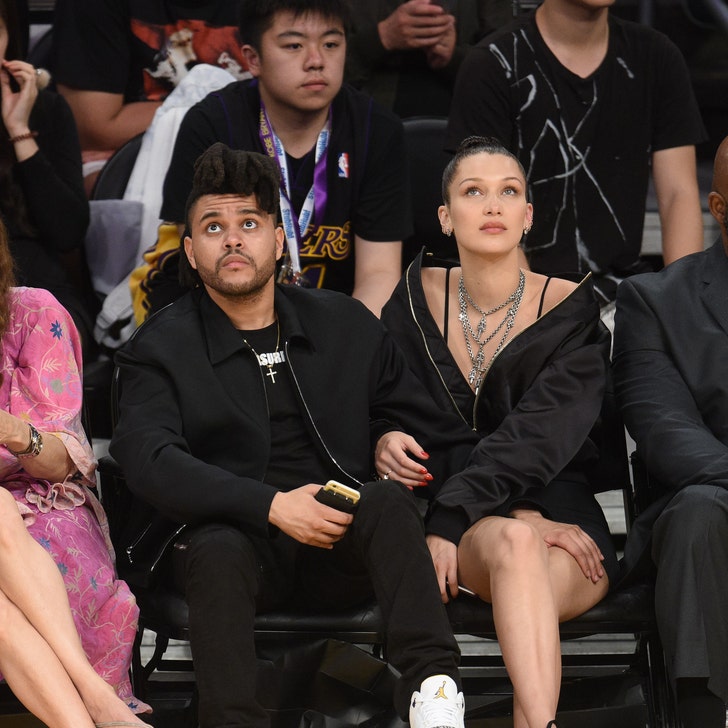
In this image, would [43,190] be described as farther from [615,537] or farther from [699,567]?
[699,567]

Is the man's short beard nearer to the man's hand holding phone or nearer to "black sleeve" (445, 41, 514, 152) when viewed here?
the man's hand holding phone

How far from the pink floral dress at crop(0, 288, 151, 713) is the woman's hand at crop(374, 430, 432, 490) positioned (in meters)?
0.62

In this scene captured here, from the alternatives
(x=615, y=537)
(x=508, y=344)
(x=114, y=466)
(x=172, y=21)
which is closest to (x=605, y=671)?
(x=615, y=537)

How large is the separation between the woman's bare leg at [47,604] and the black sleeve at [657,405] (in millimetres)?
1255

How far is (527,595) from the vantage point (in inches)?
111

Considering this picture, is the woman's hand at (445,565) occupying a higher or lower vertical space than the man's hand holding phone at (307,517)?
lower

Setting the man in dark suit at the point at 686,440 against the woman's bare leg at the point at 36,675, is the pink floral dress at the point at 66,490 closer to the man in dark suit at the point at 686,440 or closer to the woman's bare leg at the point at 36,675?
the woman's bare leg at the point at 36,675

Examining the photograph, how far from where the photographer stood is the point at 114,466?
3.16 meters

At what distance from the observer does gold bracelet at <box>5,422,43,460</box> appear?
2977 mm

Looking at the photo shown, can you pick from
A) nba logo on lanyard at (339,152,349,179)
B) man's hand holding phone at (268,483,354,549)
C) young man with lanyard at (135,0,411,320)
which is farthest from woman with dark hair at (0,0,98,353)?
man's hand holding phone at (268,483,354,549)

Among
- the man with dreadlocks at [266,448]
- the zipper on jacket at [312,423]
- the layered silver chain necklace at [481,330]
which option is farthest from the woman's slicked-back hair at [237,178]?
the layered silver chain necklace at [481,330]

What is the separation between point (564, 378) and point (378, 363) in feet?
1.41

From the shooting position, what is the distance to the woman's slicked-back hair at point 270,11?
4.11m

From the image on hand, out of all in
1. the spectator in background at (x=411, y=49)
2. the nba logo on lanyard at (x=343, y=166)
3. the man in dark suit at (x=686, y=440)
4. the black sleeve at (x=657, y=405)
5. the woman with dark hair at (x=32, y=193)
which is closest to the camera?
the man in dark suit at (x=686, y=440)
